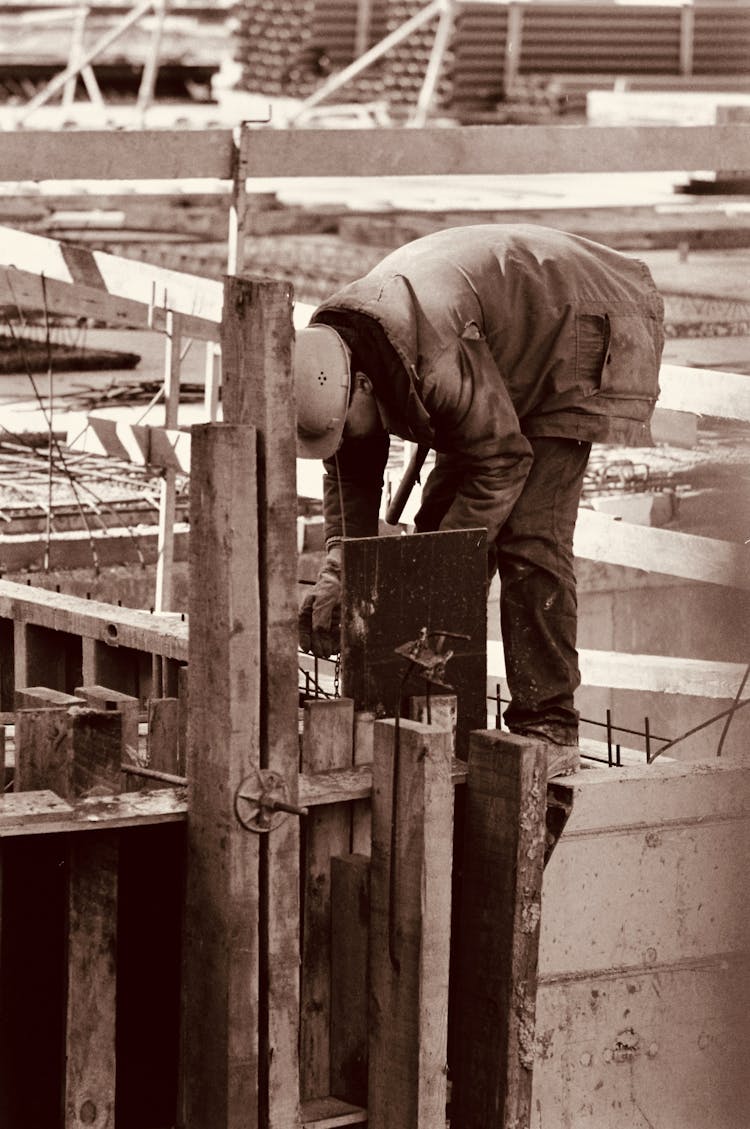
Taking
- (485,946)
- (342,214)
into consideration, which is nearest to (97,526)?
(485,946)

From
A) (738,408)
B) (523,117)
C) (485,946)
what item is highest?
(523,117)

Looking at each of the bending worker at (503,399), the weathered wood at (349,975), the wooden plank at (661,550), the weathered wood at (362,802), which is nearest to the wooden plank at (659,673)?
the wooden plank at (661,550)

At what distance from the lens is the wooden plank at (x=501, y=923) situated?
5.85 m

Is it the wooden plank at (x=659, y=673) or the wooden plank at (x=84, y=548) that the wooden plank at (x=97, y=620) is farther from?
the wooden plank at (x=84, y=548)

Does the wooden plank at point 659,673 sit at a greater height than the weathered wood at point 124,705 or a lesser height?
lesser

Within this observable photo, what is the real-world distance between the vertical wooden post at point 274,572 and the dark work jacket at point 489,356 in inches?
33.0

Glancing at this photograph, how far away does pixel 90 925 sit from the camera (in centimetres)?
551

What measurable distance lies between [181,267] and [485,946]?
1555cm

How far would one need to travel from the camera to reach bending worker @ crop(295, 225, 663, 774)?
6.38 m

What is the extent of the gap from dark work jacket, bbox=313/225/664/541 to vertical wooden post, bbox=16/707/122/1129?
4.63 feet

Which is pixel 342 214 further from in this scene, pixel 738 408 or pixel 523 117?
pixel 738 408

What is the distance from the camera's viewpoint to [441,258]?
6.64 meters

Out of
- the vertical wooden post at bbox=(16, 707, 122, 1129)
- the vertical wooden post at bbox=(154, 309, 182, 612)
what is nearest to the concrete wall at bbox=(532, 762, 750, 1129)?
the vertical wooden post at bbox=(16, 707, 122, 1129)

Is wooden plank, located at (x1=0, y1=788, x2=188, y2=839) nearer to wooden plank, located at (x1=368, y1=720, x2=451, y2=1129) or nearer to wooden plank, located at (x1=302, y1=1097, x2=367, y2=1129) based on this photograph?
wooden plank, located at (x1=368, y1=720, x2=451, y2=1129)
